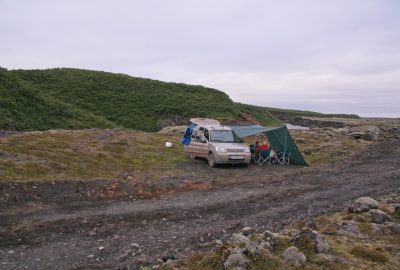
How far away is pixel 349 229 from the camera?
27.2 feet

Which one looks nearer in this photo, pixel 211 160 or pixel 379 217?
pixel 379 217

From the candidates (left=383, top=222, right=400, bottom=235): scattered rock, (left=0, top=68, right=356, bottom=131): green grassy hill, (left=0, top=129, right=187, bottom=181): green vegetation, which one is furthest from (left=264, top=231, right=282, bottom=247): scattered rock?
(left=0, top=68, right=356, bottom=131): green grassy hill

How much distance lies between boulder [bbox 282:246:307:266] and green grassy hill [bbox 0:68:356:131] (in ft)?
102

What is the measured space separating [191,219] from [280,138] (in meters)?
12.0

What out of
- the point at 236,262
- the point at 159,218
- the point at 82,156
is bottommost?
the point at 159,218

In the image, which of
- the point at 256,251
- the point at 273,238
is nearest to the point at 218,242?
the point at 273,238

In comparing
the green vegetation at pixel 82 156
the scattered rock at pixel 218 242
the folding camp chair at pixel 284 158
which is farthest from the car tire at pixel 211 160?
the scattered rock at pixel 218 242

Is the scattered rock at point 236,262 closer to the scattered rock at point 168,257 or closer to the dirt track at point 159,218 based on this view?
the scattered rock at point 168,257

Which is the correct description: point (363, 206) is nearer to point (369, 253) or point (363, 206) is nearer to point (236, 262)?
point (369, 253)

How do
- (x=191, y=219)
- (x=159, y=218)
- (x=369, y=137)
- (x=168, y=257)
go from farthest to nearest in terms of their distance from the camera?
(x=369, y=137) < (x=159, y=218) < (x=191, y=219) < (x=168, y=257)

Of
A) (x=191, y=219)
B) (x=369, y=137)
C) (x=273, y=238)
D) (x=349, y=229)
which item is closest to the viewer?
(x=273, y=238)

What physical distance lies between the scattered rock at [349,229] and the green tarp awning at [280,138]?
12.1 m

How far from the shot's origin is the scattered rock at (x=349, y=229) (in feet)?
26.5

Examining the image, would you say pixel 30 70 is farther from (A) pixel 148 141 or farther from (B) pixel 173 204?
(B) pixel 173 204
